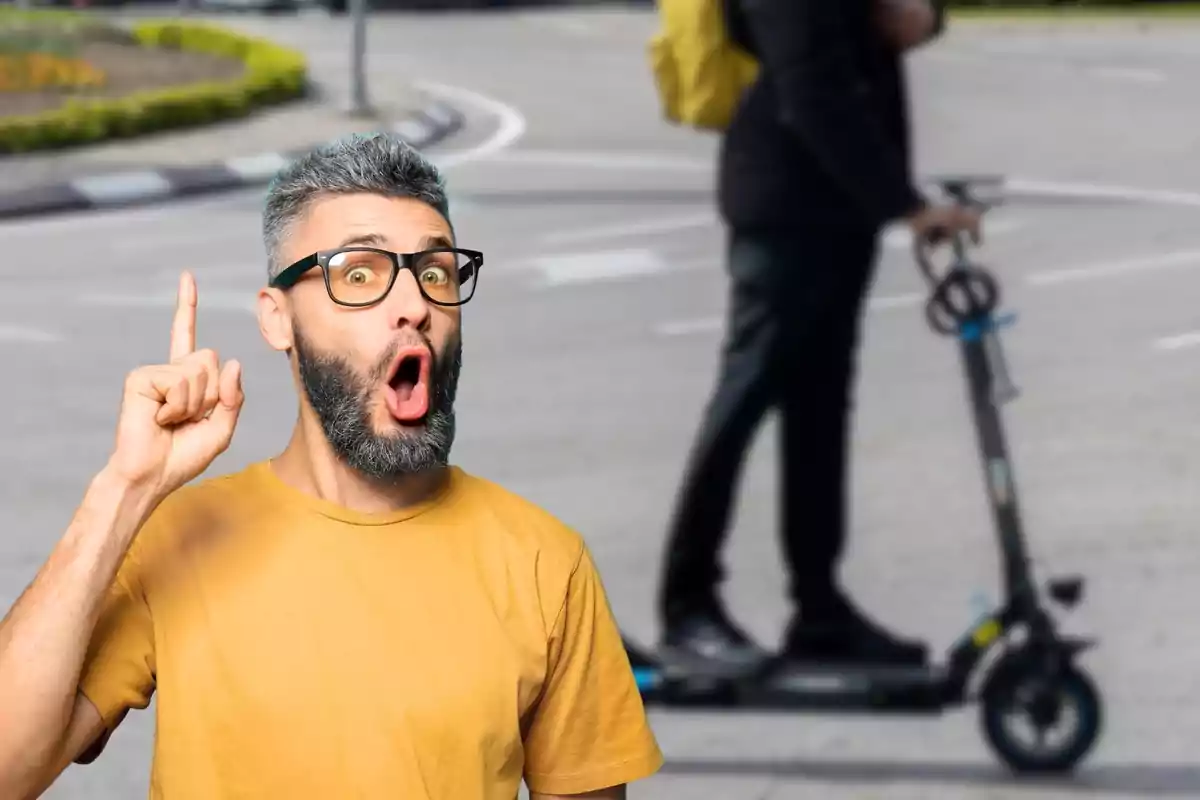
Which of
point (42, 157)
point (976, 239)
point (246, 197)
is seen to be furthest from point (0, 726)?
Answer: point (42, 157)

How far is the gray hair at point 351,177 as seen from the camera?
2352 millimetres

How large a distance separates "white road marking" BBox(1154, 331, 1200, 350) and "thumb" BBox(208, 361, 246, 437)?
305 inches

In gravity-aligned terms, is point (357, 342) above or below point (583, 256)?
above

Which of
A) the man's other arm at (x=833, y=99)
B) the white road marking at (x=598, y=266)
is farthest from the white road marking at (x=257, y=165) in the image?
the man's other arm at (x=833, y=99)

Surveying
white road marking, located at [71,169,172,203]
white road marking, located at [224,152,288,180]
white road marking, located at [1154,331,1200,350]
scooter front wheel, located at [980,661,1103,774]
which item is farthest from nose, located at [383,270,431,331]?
white road marking, located at [224,152,288,180]

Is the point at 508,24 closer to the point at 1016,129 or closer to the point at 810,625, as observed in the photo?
the point at 1016,129

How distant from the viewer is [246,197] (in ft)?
45.5

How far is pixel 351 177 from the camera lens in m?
2.35

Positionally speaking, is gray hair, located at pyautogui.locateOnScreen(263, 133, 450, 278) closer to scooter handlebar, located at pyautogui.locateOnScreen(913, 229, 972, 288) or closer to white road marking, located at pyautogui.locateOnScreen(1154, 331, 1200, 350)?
scooter handlebar, located at pyautogui.locateOnScreen(913, 229, 972, 288)

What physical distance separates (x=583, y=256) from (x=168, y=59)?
12.2 m

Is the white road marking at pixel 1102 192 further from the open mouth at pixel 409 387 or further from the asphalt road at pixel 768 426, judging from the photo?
the open mouth at pixel 409 387

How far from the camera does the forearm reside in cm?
213

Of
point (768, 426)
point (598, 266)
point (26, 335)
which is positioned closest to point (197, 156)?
point (598, 266)

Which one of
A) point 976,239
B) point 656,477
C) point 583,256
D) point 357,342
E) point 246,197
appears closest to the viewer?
point 357,342
